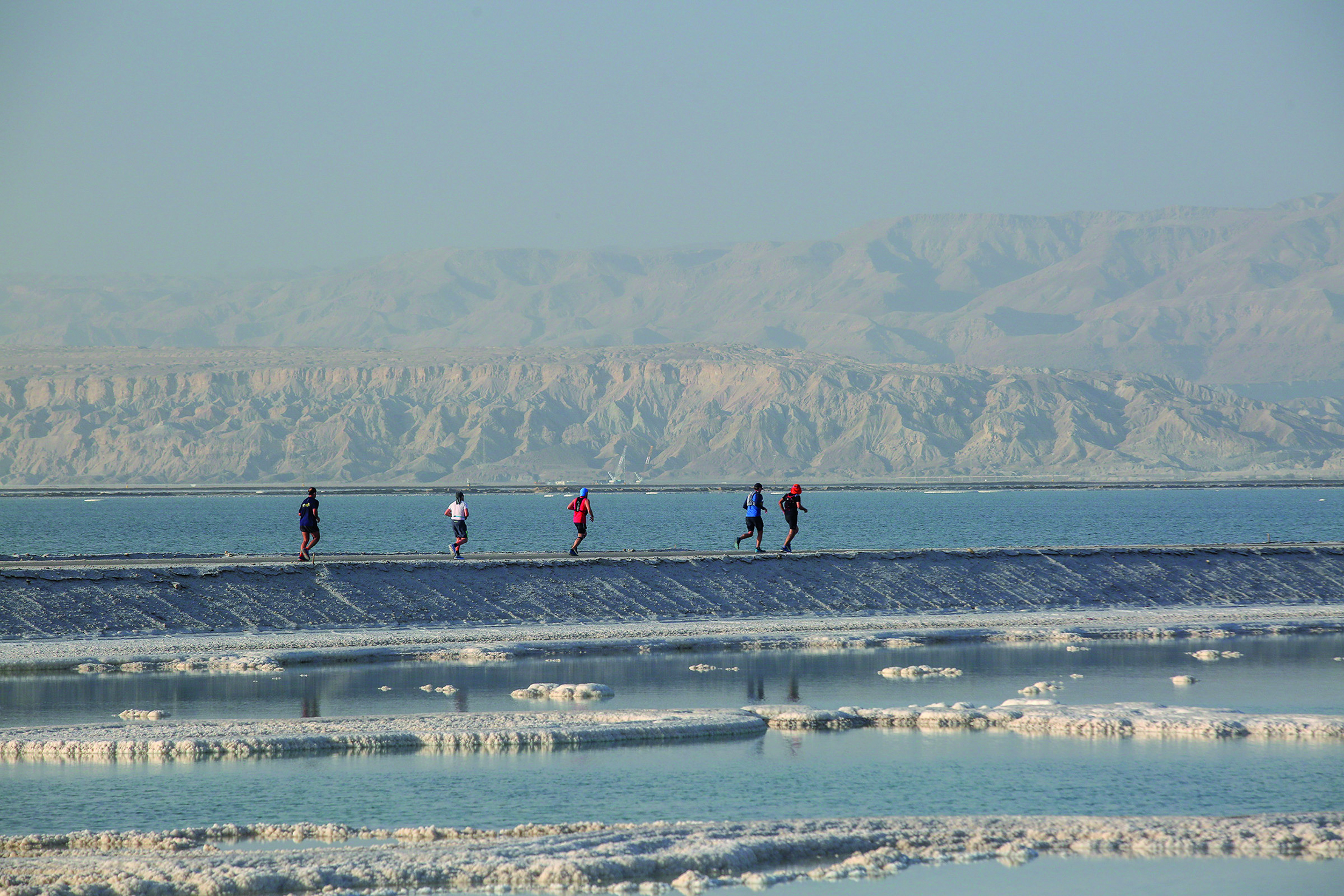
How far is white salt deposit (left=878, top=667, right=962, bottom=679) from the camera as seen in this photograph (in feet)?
80.8

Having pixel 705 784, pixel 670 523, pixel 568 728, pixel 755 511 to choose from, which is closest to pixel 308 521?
pixel 755 511

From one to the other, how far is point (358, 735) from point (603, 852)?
664 centimetres

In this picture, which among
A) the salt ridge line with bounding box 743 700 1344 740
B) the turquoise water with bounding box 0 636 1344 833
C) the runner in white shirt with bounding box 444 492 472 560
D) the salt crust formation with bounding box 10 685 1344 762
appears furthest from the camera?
the runner in white shirt with bounding box 444 492 472 560

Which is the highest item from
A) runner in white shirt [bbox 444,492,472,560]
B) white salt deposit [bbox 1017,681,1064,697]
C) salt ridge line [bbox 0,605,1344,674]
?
runner in white shirt [bbox 444,492,472,560]

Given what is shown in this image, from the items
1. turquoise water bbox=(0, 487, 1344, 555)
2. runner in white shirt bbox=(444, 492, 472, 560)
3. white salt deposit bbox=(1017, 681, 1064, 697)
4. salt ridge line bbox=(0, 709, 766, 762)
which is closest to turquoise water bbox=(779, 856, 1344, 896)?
salt ridge line bbox=(0, 709, 766, 762)

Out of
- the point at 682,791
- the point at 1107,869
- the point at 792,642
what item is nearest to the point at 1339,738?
the point at 1107,869

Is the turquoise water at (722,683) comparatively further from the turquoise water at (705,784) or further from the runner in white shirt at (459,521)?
the runner in white shirt at (459,521)

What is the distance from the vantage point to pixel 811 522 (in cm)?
9256

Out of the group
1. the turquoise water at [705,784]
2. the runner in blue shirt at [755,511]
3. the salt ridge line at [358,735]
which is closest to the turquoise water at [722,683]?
the salt ridge line at [358,735]

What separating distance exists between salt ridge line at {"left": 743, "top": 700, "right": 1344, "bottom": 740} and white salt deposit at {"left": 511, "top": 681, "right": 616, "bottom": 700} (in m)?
2.72

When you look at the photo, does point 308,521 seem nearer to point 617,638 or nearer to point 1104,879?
point 617,638

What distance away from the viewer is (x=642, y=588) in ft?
109

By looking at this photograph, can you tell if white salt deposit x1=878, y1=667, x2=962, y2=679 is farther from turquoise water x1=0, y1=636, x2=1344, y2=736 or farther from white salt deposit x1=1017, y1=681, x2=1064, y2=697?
white salt deposit x1=1017, y1=681, x2=1064, y2=697

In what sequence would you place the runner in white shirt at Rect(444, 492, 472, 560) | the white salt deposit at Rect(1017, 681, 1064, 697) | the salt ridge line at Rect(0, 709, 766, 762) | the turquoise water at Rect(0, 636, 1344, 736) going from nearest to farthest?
1. the salt ridge line at Rect(0, 709, 766, 762)
2. the turquoise water at Rect(0, 636, 1344, 736)
3. the white salt deposit at Rect(1017, 681, 1064, 697)
4. the runner in white shirt at Rect(444, 492, 472, 560)
